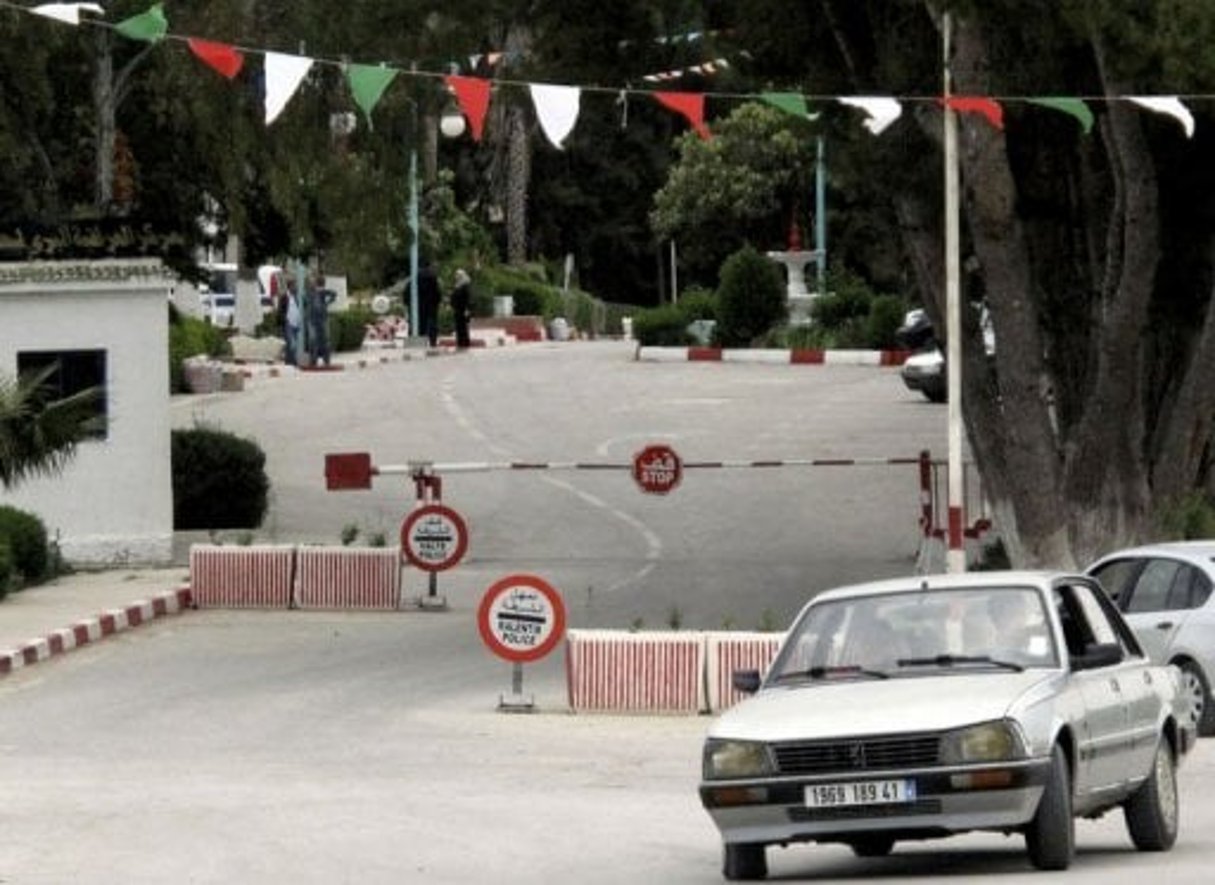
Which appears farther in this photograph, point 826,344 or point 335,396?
point 826,344

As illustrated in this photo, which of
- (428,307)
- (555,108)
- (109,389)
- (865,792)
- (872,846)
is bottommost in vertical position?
(872,846)

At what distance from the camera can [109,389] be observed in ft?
117

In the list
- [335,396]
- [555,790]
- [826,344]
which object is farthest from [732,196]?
[555,790]

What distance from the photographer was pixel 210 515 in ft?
124

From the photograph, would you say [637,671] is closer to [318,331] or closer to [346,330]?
[318,331]

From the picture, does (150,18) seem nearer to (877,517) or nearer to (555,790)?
(555,790)

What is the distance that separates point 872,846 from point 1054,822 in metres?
1.33

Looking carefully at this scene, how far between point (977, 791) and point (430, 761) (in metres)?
8.00

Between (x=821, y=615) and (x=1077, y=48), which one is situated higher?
(x=1077, y=48)

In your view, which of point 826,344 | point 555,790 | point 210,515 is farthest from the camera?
point 826,344

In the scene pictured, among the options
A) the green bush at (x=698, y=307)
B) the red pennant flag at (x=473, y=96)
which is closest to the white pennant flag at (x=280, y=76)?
the red pennant flag at (x=473, y=96)

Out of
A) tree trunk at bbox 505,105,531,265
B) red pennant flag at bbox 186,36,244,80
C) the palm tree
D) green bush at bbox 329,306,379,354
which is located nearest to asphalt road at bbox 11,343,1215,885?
the palm tree

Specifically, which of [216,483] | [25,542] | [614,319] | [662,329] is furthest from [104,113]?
[614,319]

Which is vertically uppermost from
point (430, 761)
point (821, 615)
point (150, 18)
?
point (150, 18)
